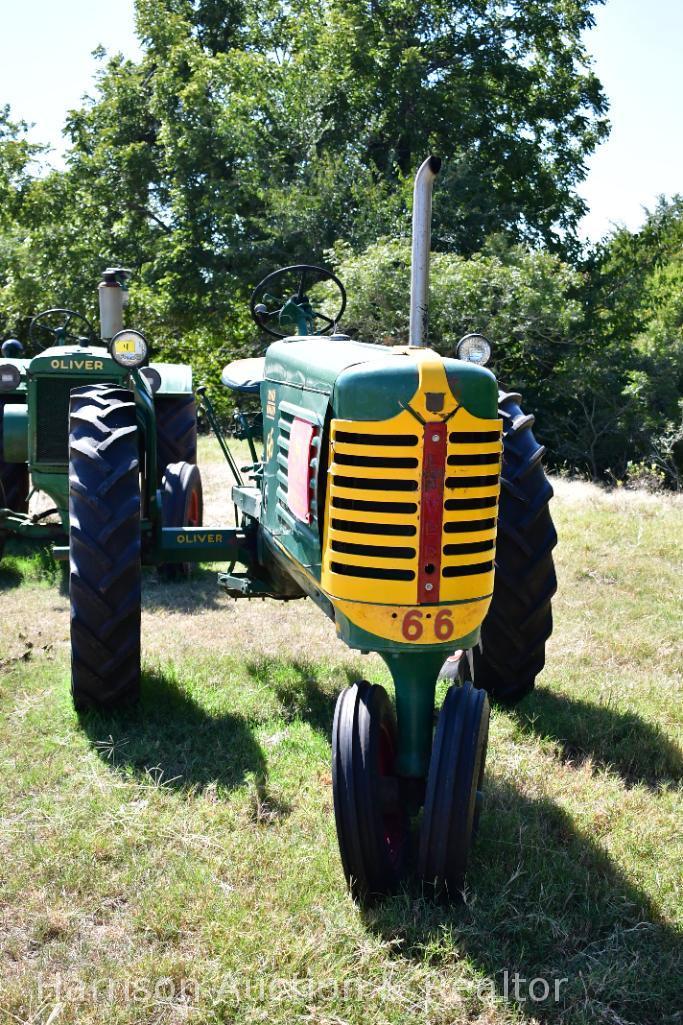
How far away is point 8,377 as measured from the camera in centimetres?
711

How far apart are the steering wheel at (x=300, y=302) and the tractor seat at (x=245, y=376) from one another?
0.20 metres

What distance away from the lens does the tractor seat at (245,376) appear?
4.85 meters

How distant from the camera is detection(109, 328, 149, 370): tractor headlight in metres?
4.80

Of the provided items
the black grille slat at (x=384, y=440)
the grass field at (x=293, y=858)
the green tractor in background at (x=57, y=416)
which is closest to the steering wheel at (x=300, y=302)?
the green tractor in background at (x=57, y=416)

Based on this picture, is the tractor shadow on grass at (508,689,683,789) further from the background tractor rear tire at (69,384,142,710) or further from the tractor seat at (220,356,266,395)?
the tractor seat at (220,356,266,395)

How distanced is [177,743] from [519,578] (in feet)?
5.23

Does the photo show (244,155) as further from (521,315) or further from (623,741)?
(623,741)

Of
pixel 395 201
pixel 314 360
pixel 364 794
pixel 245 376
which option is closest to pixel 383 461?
pixel 314 360

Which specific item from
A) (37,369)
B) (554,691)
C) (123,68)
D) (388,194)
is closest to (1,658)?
(37,369)

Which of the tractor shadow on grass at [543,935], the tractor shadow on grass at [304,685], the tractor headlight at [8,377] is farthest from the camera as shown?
the tractor headlight at [8,377]

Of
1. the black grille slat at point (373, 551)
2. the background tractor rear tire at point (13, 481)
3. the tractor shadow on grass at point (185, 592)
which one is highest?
the black grille slat at point (373, 551)

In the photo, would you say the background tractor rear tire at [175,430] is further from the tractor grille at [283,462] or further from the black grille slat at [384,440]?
the black grille slat at [384,440]

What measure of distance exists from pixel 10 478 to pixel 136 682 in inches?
139

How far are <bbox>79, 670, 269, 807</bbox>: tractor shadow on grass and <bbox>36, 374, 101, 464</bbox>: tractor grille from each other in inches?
95.1
